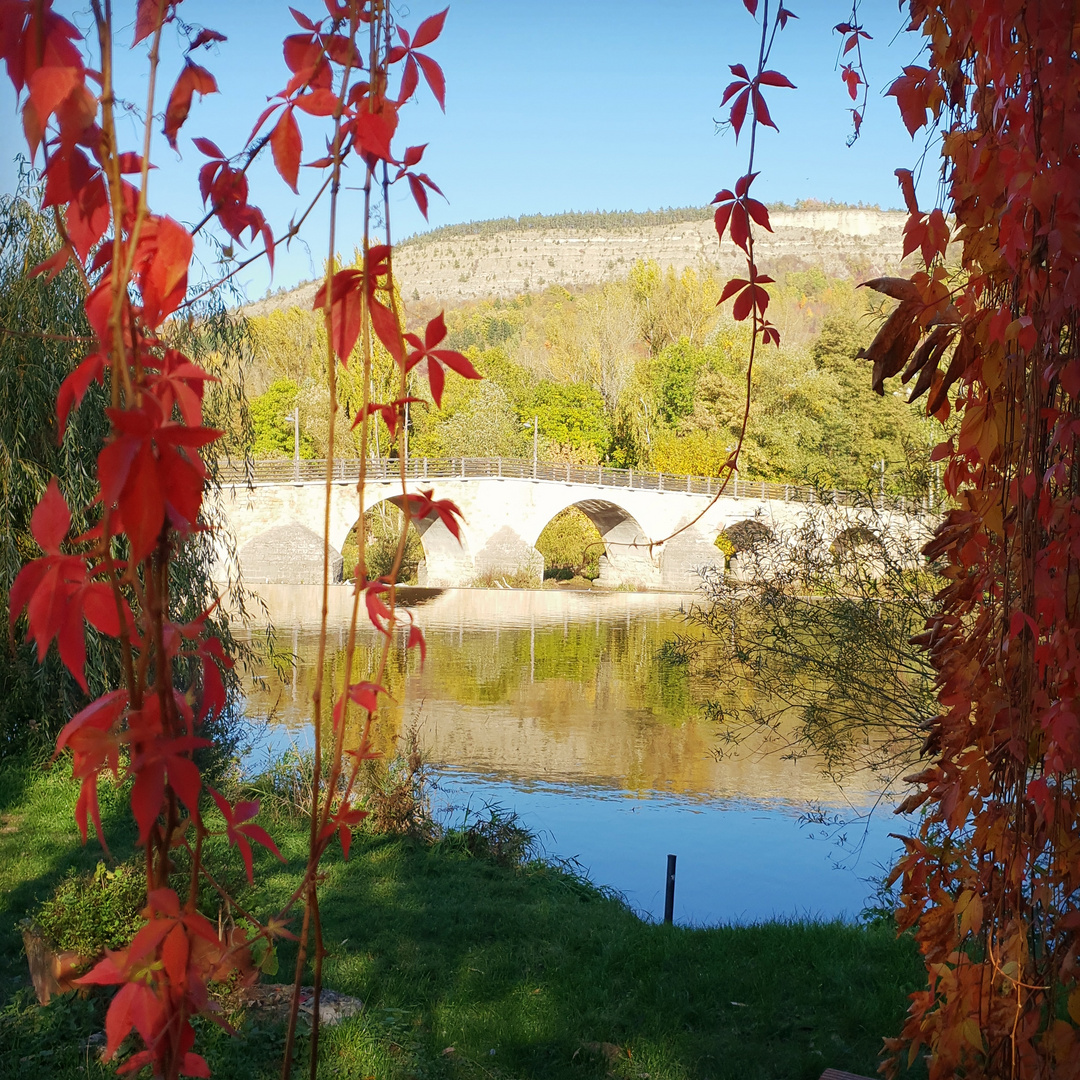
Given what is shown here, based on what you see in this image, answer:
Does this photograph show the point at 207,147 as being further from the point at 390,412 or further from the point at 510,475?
the point at 510,475

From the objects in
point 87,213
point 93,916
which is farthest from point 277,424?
point 87,213

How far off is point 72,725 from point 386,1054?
3218mm

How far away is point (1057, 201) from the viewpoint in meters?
0.99

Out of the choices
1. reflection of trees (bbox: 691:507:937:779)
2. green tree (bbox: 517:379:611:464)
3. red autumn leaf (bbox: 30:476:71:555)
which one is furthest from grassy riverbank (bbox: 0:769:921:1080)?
green tree (bbox: 517:379:611:464)

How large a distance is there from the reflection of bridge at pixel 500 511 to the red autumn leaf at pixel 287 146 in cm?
2257

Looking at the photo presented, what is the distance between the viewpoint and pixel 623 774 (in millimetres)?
9719

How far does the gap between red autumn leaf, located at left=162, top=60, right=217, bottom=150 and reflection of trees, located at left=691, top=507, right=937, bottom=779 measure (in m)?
6.06

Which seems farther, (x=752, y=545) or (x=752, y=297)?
(x=752, y=545)

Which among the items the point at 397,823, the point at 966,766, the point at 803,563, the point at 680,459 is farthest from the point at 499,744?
the point at 680,459

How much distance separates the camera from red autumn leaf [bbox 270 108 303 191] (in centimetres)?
62

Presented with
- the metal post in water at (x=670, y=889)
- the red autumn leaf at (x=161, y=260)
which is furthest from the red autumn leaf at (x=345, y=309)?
the metal post in water at (x=670, y=889)

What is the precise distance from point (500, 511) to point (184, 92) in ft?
85.8

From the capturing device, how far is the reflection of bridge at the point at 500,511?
979 inches

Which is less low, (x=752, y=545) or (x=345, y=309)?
(x=345, y=309)
